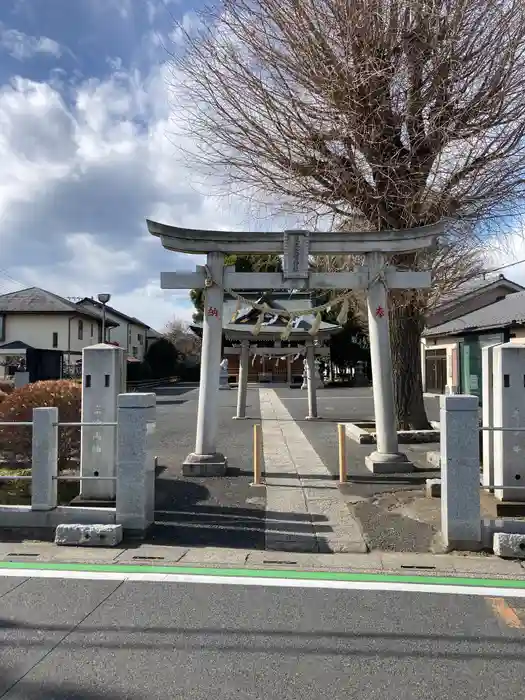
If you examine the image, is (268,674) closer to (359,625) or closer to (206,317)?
(359,625)

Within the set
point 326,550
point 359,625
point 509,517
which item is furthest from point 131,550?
point 509,517

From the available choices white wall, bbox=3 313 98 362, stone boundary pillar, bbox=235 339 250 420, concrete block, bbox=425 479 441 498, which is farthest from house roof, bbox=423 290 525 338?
white wall, bbox=3 313 98 362

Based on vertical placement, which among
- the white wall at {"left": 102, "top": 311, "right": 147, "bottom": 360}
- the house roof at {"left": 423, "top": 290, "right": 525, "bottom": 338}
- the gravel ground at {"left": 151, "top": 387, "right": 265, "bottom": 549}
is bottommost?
the gravel ground at {"left": 151, "top": 387, "right": 265, "bottom": 549}

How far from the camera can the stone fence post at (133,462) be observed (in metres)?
5.90

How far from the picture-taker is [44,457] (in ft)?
19.6

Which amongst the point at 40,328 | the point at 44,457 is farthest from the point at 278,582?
the point at 40,328

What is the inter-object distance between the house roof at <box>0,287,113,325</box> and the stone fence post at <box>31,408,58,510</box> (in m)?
32.9

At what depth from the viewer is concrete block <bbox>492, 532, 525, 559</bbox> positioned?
5.25 metres

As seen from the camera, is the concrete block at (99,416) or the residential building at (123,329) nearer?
the concrete block at (99,416)

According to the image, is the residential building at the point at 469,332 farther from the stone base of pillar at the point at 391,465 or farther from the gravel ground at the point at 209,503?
the gravel ground at the point at 209,503

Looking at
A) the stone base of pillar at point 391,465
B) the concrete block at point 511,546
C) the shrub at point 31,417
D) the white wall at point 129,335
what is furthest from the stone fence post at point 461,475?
the white wall at point 129,335

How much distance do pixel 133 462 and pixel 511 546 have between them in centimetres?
378

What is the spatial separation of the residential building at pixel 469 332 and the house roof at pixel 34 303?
22.9 metres

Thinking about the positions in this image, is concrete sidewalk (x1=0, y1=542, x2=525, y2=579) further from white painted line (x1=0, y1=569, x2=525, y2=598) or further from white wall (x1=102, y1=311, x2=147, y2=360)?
white wall (x1=102, y1=311, x2=147, y2=360)
